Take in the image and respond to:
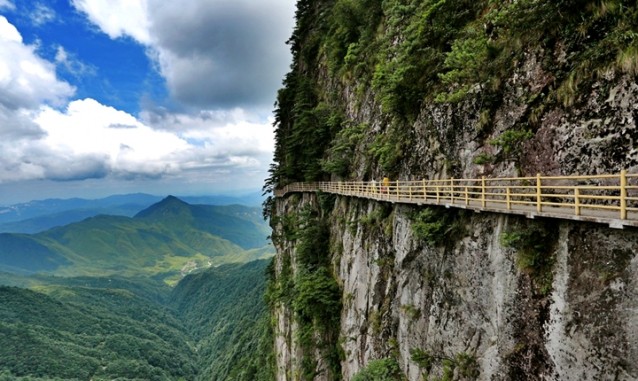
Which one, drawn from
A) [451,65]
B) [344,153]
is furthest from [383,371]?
[344,153]

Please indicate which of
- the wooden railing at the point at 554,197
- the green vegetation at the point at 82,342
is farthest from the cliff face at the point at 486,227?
the green vegetation at the point at 82,342

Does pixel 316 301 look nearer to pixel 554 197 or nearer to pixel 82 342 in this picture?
pixel 554 197

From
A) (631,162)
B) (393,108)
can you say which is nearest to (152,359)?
(393,108)

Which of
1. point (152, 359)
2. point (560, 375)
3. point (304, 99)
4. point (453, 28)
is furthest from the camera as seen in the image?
point (152, 359)

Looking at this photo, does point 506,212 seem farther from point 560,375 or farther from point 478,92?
point 478,92

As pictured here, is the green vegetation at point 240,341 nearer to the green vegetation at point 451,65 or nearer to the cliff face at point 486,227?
the cliff face at point 486,227

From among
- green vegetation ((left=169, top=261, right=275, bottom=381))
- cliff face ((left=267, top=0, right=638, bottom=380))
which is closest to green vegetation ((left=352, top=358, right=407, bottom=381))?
cliff face ((left=267, top=0, right=638, bottom=380))

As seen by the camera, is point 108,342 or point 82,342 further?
point 108,342
